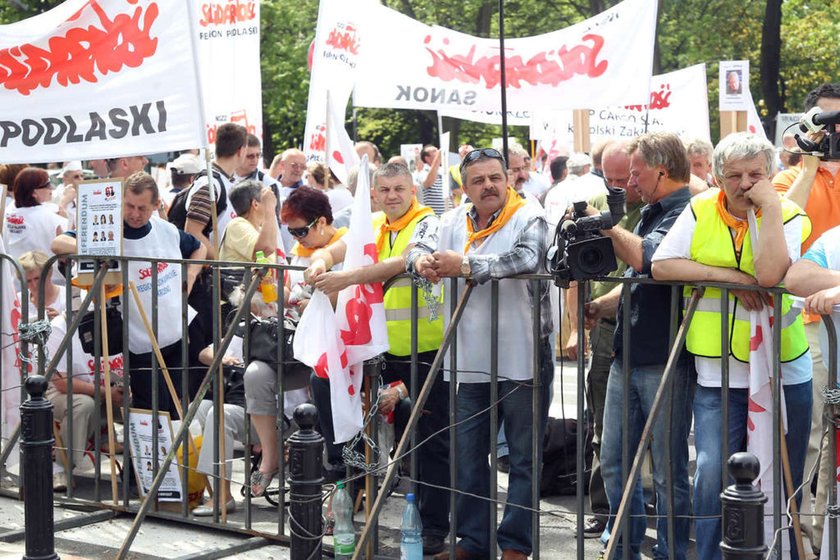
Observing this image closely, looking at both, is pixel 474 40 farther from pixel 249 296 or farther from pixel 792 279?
pixel 792 279

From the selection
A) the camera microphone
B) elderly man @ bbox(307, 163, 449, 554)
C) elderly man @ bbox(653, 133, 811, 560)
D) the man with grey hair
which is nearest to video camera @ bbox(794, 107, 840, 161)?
the camera microphone

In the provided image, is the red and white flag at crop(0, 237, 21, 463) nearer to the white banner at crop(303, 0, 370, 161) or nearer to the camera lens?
the camera lens

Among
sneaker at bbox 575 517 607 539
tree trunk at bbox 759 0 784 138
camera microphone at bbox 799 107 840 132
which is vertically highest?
tree trunk at bbox 759 0 784 138

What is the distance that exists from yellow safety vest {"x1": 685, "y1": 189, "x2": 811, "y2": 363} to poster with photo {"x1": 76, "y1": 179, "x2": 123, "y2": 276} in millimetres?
3457

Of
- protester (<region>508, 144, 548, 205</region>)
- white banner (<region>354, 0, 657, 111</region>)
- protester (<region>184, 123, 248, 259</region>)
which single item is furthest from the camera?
protester (<region>508, 144, 548, 205</region>)

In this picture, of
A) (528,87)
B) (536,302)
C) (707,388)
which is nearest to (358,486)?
(536,302)

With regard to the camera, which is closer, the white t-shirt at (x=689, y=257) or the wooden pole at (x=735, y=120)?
the white t-shirt at (x=689, y=257)

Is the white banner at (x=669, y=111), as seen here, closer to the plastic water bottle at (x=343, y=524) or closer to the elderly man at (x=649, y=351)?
the elderly man at (x=649, y=351)

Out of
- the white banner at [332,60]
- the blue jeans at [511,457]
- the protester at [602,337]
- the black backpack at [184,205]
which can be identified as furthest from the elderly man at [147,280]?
the white banner at [332,60]

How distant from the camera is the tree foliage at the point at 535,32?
36.7 meters

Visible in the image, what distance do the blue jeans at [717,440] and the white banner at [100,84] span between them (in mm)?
3556

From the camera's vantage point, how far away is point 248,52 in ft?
35.2

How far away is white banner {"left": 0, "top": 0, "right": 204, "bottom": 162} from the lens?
7.60 meters

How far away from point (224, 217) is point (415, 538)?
3720 millimetres
